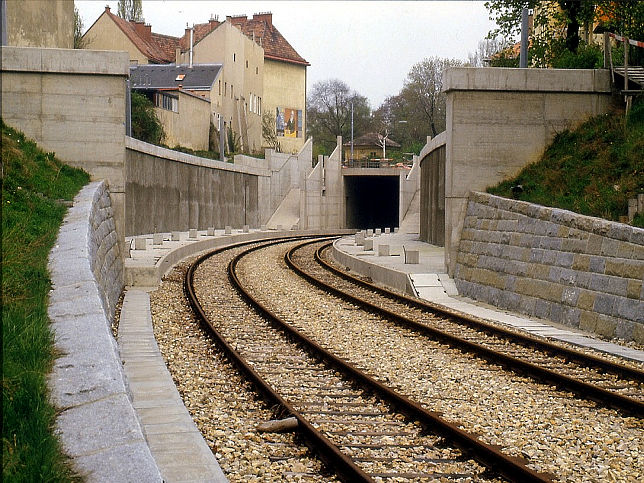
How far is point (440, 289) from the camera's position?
19391 millimetres

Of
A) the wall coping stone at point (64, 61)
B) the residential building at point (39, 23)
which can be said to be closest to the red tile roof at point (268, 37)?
the residential building at point (39, 23)

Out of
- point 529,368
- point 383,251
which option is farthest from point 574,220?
point 383,251

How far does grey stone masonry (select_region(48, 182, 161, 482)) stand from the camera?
5016 mm

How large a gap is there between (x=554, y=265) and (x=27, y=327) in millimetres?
10404

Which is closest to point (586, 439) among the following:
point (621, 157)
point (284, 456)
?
point (284, 456)

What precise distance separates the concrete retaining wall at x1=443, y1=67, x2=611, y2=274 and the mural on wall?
70967mm

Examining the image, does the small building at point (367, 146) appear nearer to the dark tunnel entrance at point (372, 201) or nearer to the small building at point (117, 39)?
the dark tunnel entrance at point (372, 201)

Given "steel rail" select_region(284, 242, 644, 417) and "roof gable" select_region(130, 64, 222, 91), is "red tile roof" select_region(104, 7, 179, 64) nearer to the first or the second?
"roof gable" select_region(130, 64, 222, 91)

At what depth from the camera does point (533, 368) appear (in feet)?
33.8

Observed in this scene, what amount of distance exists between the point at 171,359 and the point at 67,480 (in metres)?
6.77

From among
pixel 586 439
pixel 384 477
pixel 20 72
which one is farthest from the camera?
pixel 20 72

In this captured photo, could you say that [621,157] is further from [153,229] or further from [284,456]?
[153,229]

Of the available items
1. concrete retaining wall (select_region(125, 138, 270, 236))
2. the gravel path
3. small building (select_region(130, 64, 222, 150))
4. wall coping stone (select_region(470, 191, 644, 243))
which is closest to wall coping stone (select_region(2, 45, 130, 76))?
the gravel path

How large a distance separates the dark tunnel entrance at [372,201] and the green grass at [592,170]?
48301mm
